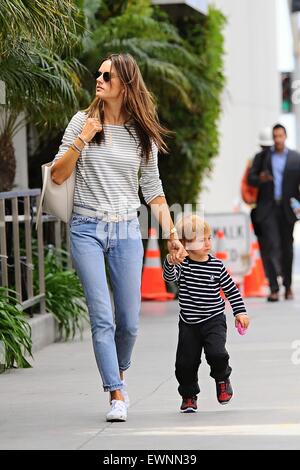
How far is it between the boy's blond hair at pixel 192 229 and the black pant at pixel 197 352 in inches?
19.4

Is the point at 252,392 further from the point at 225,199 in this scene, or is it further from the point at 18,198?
the point at 225,199

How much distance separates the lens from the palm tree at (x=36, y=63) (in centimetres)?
864

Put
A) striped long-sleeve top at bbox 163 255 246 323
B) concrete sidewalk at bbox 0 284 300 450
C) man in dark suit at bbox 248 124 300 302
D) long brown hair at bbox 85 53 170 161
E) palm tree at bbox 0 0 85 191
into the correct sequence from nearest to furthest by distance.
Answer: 1. concrete sidewalk at bbox 0 284 300 450
2. long brown hair at bbox 85 53 170 161
3. striped long-sleeve top at bbox 163 255 246 323
4. palm tree at bbox 0 0 85 191
5. man in dark suit at bbox 248 124 300 302

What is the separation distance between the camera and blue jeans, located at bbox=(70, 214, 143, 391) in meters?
7.15

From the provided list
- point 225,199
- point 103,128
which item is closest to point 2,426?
point 103,128

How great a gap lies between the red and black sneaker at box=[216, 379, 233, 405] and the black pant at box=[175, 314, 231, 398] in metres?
0.04

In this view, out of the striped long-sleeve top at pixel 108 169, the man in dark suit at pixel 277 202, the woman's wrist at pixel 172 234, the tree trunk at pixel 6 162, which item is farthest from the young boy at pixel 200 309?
the man in dark suit at pixel 277 202

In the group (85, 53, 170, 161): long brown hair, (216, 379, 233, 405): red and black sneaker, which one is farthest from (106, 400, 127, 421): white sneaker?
(85, 53, 170, 161): long brown hair

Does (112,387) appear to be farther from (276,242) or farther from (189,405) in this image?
(276,242)

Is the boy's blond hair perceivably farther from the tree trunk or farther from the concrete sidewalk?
the tree trunk

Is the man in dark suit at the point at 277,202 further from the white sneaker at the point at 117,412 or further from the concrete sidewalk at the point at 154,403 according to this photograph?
the white sneaker at the point at 117,412

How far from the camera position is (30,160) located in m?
14.9
